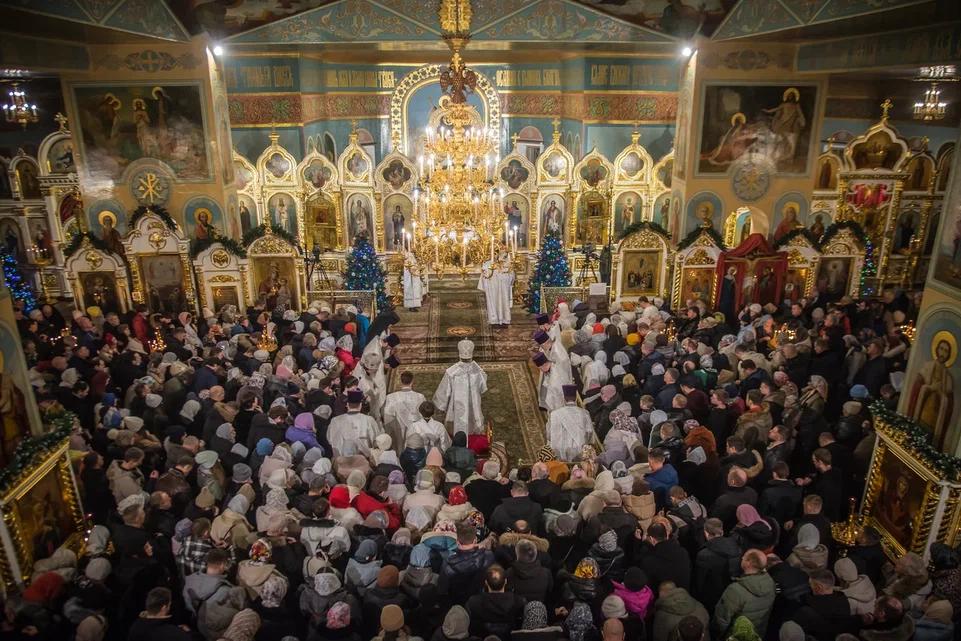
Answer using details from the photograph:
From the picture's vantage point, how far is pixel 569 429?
29.7ft

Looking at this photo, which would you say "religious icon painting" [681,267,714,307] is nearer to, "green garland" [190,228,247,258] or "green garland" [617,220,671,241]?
"green garland" [617,220,671,241]

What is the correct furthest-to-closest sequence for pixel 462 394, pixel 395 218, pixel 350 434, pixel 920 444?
pixel 395 218, pixel 462 394, pixel 350 434, pixel 920 444

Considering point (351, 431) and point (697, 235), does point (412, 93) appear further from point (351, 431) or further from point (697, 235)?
point (351, 431)

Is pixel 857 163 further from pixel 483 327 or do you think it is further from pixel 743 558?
pixel 743 558

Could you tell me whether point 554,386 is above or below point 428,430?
below

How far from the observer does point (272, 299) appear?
14.3m

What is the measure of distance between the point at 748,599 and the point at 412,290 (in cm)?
1270

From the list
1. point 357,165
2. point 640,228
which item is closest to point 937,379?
point 640,228

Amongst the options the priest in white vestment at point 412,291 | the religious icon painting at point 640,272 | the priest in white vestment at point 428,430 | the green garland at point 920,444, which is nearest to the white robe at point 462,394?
the priest in white vestment at point 428,430

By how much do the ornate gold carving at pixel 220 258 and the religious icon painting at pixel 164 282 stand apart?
0.70 metres

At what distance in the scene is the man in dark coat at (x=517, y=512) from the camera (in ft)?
21.2

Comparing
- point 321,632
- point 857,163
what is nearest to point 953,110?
point 857,163

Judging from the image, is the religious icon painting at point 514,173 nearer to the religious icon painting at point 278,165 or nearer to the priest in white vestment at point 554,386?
the religious icon painting at point 278,165

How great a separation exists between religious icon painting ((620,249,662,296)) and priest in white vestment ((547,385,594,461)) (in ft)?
22.5
